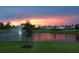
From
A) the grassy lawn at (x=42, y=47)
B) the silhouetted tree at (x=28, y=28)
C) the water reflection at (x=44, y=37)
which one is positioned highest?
the silhouetted tree at (x=28, y=28)

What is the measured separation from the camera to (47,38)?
272 cm

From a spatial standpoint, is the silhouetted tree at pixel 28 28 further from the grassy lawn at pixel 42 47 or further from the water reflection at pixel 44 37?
Answer: the grassy lawn at pixel 42 47

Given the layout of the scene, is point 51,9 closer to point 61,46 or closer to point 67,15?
point 67,15

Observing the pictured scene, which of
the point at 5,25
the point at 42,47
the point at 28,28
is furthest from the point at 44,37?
the point at 5,25

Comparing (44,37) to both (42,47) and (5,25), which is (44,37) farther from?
(5,25)

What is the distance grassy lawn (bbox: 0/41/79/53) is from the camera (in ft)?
8.82

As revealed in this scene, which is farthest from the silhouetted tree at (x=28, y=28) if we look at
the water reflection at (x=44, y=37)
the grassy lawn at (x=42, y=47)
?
the grassy lawn at (x=42, y=47)

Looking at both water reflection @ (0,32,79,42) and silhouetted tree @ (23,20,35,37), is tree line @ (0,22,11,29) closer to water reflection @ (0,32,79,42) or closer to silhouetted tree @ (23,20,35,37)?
water reflection @ (0,32,79,42)

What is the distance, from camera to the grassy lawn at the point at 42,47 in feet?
8.82

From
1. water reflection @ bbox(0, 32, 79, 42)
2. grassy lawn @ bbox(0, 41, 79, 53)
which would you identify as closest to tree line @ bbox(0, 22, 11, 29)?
water reflection @ bbox(0, 32, 79, 42)

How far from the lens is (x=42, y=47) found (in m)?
2.71

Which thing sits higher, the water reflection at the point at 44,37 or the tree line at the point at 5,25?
the tree line at the point at 5,25

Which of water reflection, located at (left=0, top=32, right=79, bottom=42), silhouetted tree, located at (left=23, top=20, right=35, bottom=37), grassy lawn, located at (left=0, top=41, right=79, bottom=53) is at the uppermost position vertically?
→ silhouetted tree, located at (left=23, top=20, right=35, bottom=37)

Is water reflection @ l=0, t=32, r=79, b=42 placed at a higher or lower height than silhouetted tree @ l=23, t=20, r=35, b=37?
lower
